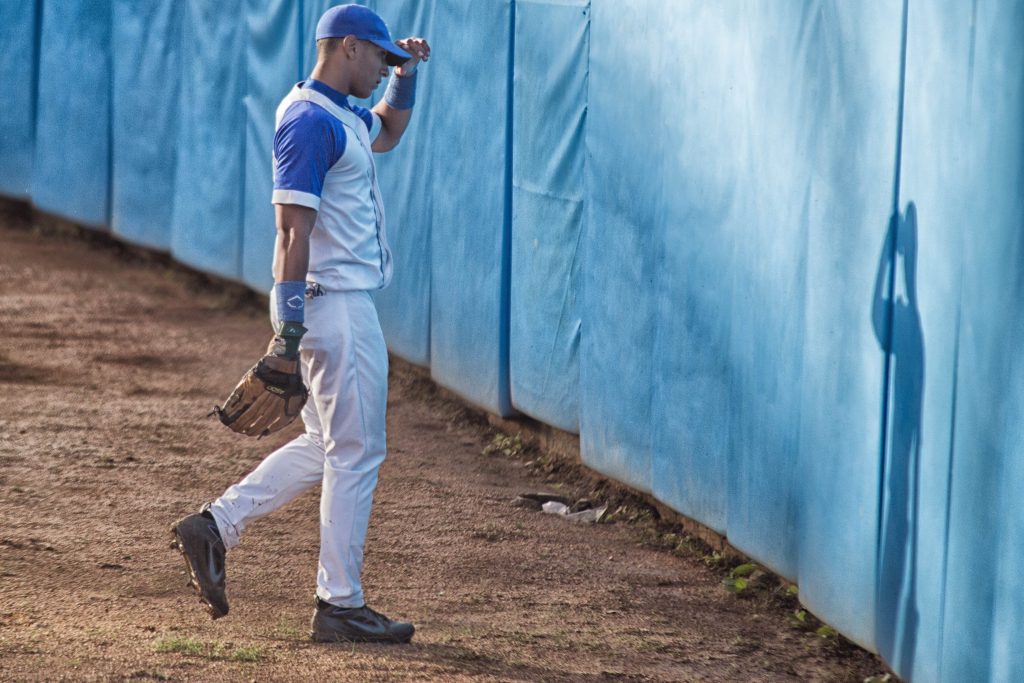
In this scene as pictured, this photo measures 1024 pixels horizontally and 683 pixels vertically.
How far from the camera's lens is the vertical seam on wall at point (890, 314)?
4.27 meters

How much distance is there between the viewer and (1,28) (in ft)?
41.7

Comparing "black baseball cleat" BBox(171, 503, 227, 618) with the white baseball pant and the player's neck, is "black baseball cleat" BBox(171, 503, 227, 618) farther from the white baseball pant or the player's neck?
the player's neck

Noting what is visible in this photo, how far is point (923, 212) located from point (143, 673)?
8.66 feet

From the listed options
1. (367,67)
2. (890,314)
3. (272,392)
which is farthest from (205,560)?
(890,314)

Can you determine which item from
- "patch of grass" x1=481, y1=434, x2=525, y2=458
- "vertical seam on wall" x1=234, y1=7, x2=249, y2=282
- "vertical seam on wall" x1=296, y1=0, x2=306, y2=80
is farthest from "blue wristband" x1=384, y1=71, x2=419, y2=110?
"vertical seam on wall" x1=234, y1=7, x2=249, y2=282

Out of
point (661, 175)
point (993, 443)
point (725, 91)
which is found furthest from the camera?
point (661, 175)

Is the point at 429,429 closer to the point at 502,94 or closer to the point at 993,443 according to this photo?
the point at 502,94

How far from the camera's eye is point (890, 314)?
441 cm

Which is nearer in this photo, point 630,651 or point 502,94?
point 630,651

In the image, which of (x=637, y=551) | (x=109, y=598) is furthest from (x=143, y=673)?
(x=637, y=551)

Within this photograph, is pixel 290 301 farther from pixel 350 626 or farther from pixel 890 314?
pixel 890 314

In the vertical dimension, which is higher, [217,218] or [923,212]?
[923,212]

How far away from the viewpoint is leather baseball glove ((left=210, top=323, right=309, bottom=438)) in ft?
14.6

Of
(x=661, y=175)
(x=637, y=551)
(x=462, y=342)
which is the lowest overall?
(x=637, y=551)
